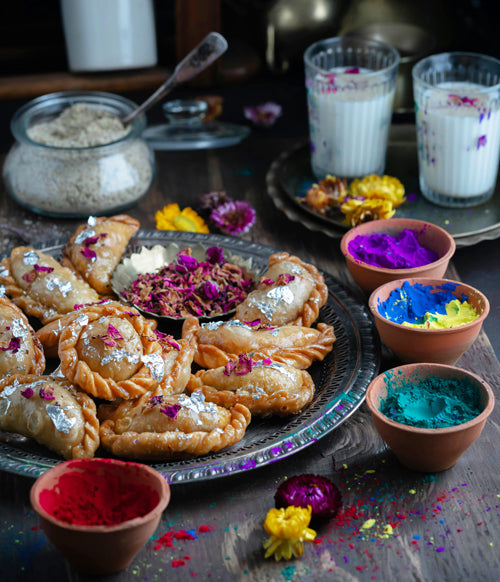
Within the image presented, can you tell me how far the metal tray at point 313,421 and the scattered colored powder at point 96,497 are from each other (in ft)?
0.34

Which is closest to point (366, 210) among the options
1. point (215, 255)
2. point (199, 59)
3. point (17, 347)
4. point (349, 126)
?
point (349, 126)

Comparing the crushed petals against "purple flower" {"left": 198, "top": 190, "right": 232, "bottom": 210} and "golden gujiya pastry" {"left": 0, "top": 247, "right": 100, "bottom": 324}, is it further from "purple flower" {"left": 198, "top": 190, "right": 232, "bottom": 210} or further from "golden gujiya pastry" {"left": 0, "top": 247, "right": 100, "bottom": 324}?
"purple flower" {"left": 198, "top": 190, "right": 232, "bottom": 210}

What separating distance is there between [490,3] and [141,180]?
5.60ft

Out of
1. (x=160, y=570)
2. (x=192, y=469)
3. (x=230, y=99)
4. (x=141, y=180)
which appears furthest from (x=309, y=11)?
(x=160, y=570)

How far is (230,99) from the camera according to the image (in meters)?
2.88

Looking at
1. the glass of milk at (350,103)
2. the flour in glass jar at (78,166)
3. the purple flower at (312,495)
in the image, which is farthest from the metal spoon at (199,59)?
the purple flower at (312,495)

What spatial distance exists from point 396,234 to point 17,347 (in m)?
0.92

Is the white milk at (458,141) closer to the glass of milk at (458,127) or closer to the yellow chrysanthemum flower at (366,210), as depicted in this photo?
→ the glass of milk at (458,127)

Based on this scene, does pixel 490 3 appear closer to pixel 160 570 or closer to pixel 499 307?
pixel 499 307

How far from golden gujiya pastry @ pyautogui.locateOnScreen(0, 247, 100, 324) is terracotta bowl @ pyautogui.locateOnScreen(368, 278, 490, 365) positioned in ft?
2.14

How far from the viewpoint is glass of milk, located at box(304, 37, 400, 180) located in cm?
214

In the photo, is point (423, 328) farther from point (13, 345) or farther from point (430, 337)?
point (13, 345)

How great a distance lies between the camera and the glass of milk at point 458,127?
2000 mm

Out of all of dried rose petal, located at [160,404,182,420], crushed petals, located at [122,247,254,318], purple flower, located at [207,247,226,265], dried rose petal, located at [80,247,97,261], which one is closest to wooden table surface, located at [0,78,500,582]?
dried rose petal, located at [160,404,182,420]
